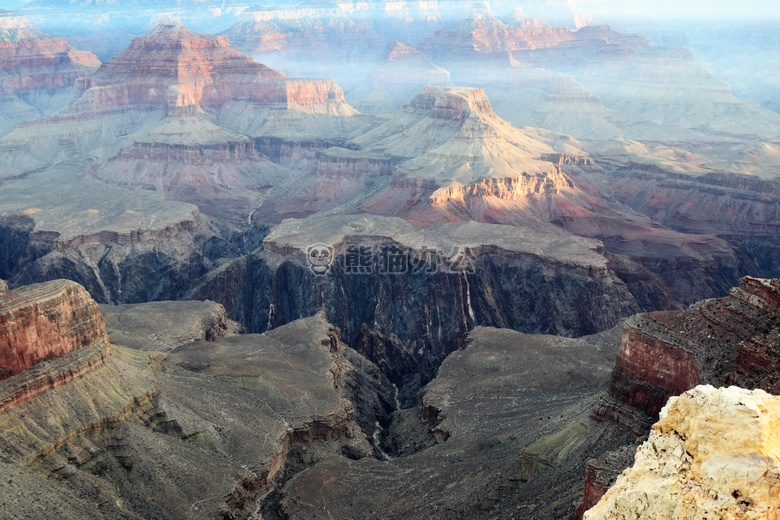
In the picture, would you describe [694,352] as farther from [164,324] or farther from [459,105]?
[459,105]

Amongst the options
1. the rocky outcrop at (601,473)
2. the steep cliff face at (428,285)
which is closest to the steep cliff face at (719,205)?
the steep cliff face at (428,285)

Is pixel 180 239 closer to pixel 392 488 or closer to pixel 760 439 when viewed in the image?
pixel 392 488

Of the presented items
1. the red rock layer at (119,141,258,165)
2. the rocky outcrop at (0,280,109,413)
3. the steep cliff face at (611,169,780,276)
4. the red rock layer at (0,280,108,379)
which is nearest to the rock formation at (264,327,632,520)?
the rocky outcrop at (0,280,109,413)

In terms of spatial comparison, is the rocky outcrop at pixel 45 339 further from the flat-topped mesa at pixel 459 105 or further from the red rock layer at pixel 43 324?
the flat-topped mesa at pixel 459 105

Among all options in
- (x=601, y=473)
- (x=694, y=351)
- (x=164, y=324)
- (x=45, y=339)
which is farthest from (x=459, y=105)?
(x=601, y=473)

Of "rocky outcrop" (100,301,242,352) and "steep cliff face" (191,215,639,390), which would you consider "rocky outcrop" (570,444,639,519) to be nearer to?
"rocky outcrop" (100,301,242,352)

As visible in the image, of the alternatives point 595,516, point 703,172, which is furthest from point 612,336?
point 703,172
